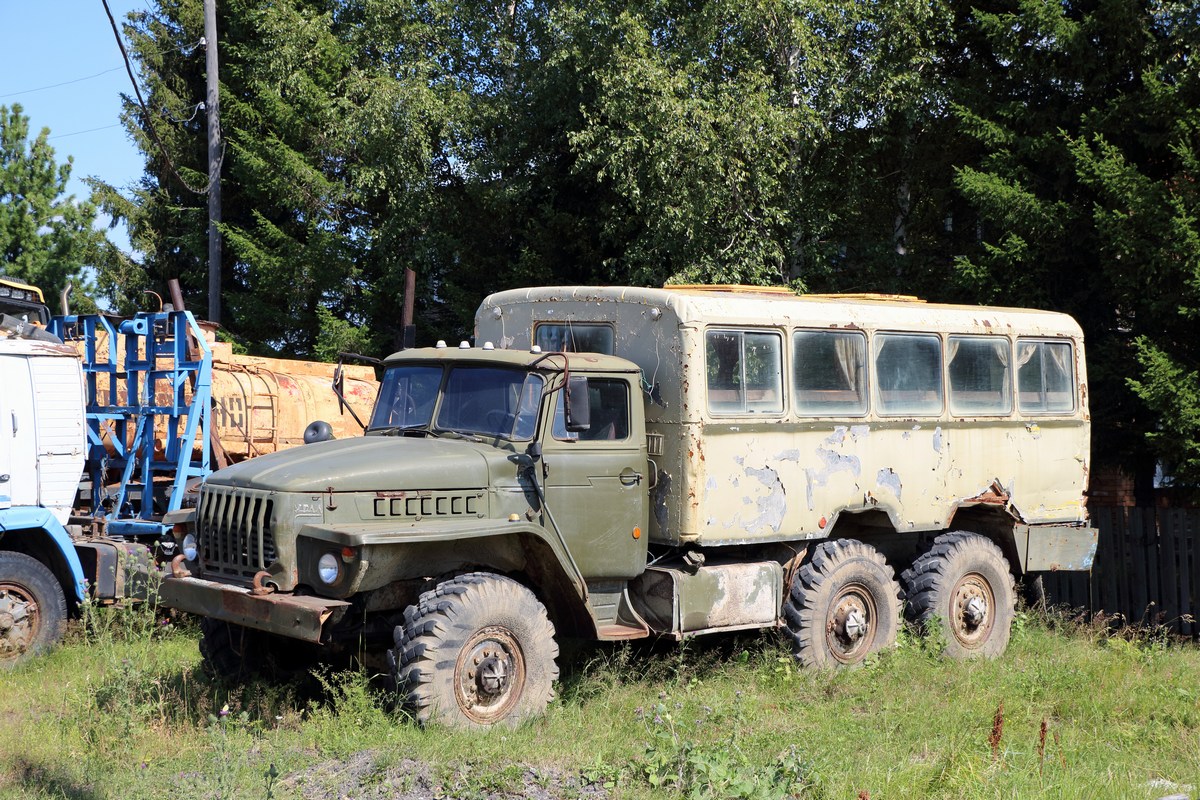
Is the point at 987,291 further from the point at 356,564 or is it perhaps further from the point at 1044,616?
the point at 356,564

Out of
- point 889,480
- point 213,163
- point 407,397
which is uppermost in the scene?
point 213,163

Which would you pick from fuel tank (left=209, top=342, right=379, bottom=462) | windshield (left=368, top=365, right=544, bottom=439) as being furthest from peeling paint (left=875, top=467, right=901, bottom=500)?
fuel tank (left=209, top=342, right=379, bottom=462)

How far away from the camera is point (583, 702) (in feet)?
27.7

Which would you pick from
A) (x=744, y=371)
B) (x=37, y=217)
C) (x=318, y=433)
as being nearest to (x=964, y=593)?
(x=744, y=371)

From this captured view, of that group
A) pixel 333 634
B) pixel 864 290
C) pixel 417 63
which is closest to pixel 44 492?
pixel 333 634

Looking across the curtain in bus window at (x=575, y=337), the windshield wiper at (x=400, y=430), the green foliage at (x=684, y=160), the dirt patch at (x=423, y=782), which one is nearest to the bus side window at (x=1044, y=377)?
the green foliage at (x=684, y=160)

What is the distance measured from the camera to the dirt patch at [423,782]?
6.15 meters

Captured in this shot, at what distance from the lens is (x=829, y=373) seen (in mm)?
9672

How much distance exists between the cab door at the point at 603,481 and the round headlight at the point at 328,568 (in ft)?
5.26

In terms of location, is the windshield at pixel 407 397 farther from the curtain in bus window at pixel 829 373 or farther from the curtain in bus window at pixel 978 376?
the curtain in bus window at pixel 978 376

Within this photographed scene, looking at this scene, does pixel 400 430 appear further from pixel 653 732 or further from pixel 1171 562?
pixel 1171 562

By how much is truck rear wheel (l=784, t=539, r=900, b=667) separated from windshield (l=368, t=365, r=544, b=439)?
2.86 meters

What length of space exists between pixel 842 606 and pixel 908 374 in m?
2.09

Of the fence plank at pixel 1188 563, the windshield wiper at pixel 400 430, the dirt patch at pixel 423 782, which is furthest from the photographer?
the fence plank at pixel 1188 563
